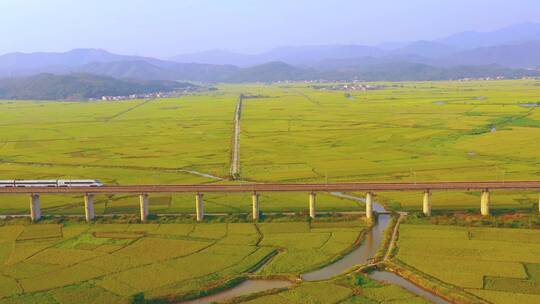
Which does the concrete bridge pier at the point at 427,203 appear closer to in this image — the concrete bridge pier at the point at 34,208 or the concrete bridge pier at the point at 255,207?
the concrete bridge pier at the point at 255,207

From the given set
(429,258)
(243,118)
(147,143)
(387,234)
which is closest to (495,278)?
(429,258)

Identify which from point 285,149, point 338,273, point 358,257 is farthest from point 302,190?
point 285,149

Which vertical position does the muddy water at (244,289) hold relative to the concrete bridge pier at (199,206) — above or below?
below

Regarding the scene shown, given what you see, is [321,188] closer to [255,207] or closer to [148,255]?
[255,207]

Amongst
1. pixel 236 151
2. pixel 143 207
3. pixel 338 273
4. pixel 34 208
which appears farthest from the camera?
pixel 236 151

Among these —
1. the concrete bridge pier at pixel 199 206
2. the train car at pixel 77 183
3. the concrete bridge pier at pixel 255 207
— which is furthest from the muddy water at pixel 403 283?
the train car at pixel 77 183

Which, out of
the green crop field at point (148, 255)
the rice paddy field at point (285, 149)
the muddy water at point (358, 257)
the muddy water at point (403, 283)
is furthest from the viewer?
the rice paddy field at point (285, 149)

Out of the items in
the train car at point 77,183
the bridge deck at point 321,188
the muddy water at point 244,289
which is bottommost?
the muddy water at point 244,289

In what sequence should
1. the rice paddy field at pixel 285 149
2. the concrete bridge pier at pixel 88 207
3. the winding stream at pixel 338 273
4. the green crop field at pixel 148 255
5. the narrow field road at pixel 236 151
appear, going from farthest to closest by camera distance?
the narrow field road at pixel 236 151 → the rice paddy field at pixel 285 149 → the concrete bridge pier at pixel 88 207 → the green crop field at pixel 148 255 → the winding stream at pixel 338 273
